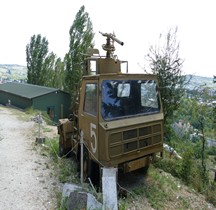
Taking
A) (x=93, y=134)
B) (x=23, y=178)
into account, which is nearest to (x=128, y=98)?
(x=93, y=134)

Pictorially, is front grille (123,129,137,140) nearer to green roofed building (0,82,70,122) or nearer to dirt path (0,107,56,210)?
dirt path (0,107,56,210)

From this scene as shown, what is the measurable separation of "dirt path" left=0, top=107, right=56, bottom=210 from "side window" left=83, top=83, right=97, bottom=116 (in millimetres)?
2086

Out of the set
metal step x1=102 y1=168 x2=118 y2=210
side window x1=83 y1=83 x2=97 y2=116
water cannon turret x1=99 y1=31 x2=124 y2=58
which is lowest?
metal step x1=102 y1=168 x2=118 y2=210

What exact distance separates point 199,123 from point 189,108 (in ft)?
3.82

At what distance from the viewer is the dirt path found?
4934 mm

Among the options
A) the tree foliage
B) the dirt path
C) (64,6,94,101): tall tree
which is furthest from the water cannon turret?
the tree foliage

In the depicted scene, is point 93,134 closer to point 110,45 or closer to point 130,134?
point 130,134

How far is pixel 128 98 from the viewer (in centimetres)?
552

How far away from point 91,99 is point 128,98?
2.83 feet

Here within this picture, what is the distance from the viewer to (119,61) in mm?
6758

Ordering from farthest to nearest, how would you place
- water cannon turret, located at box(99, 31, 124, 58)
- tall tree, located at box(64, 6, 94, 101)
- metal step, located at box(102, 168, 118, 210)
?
tall tree, located at box(64, 6, 94, 101), water cannon turret, located at box(99, 31, 124, 58), metal step, located at box(102, 168, 118, 210)

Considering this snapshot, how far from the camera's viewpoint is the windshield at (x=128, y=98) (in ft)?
16.9

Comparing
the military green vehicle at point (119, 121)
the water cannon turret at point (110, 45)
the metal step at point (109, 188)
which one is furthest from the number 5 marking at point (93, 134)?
the water cannon turret at point (110, 45)

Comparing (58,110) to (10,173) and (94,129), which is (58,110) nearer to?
(10,173)
